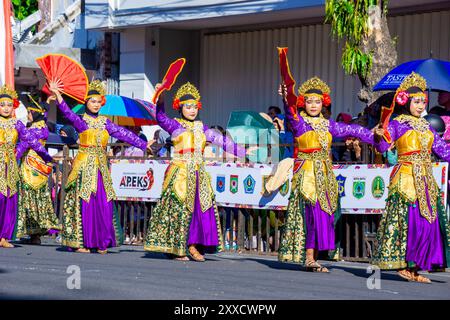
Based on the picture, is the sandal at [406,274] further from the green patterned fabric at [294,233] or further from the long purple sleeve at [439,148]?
the long purple sleeve at [439,148]

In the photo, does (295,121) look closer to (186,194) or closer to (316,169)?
(316,169)

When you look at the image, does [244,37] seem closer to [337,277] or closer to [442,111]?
[442,111]

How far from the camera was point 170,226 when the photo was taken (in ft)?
42.0

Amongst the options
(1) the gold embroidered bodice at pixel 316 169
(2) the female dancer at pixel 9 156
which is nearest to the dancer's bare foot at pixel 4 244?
(2) the female dancer at pixel 9 156

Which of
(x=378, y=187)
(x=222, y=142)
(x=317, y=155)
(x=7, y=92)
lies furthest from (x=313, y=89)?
(x=7, y=92)

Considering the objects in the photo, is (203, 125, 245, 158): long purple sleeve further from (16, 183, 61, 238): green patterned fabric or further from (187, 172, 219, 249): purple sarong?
(16, 183, 61, 238): green patterned fabric

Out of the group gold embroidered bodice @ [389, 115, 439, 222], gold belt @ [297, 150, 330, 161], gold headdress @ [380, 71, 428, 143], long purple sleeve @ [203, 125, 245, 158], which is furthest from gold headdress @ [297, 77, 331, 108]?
long purple sleeve @ [203, 125, 245, 158]

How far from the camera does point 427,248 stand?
424 inches

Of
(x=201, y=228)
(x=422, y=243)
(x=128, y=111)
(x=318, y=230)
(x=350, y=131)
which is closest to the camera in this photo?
(x=422, y=243)

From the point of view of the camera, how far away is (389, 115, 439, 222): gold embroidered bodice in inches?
426

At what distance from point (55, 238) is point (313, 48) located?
5.78 meters

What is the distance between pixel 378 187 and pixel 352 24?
7.77 ft

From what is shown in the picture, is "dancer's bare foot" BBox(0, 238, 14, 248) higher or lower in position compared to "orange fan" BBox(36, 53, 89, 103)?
lower
